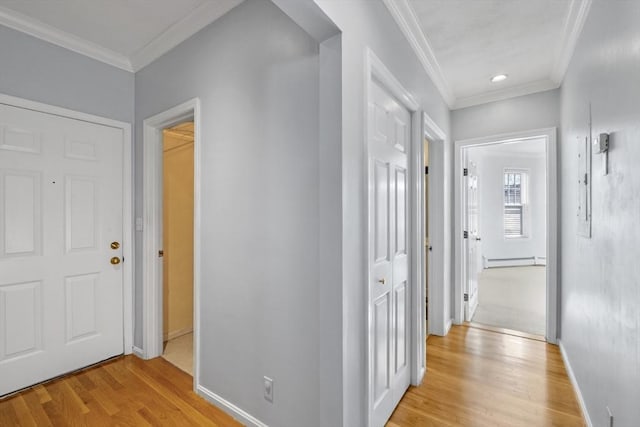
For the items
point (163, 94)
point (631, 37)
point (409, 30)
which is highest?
point (409, 30)

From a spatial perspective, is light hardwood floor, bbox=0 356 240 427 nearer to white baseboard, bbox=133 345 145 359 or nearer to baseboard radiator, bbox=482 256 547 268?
white baseboard, bbox=133 345 145 359

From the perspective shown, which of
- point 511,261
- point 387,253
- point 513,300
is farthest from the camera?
point 511,261

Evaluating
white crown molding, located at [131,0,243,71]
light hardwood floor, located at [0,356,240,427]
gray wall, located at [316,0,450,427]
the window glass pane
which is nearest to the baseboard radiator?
the window glass pane

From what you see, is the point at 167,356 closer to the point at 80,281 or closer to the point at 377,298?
the point at 80,281

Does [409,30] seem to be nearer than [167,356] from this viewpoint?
Yes

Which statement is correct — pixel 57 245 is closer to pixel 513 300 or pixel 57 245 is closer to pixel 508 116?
pixel 508 116

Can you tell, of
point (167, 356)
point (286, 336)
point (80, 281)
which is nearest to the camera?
point (286, 336)

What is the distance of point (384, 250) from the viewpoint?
1775 millimetres

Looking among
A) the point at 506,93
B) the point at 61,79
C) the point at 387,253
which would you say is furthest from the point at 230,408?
the point at 506,93

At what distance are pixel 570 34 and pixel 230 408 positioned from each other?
350cm

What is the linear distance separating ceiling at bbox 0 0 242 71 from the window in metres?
7.27

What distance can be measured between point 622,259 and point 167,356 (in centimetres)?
317

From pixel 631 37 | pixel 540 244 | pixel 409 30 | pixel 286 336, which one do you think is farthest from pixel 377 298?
pixel 540 244

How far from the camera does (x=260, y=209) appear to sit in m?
1.73
